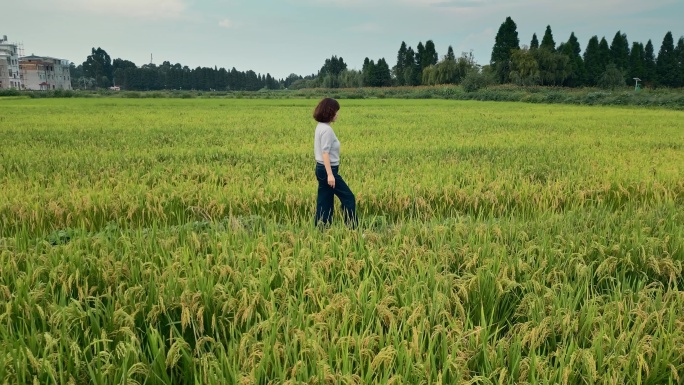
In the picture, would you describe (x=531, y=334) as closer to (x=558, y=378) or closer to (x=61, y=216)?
(x=558, y=378)

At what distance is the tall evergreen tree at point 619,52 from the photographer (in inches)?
2579

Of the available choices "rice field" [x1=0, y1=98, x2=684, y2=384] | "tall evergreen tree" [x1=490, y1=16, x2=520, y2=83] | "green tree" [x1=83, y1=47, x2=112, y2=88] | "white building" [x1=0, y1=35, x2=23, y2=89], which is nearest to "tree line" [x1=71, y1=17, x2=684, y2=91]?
"tall evergreen tree" [x1=490, y1=16, x2=520, y2=83]

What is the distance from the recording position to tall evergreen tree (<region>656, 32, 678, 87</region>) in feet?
214

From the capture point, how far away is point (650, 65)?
68.1 metres

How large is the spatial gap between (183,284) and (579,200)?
4972 millimetres

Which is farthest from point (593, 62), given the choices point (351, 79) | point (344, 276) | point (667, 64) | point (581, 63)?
point (344, 276)

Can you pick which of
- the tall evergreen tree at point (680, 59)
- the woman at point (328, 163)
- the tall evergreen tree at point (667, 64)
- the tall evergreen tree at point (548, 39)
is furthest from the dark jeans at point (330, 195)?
the tall evergreen tree at point (667, 64)

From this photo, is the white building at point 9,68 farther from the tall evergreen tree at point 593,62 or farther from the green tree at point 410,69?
the tall evergreen tree at point 593,62

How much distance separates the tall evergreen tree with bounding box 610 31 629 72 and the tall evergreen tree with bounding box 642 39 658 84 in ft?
10.0

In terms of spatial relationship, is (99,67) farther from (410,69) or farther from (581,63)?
(581,63)

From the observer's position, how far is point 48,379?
198 cm

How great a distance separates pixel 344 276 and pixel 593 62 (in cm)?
6973

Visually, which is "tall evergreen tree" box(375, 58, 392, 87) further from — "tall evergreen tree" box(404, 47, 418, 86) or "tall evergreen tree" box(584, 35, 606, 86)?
"tall evergreen tree" box(584, 35, 606, 86)

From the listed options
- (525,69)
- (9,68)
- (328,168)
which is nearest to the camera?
(328,168)
